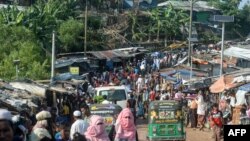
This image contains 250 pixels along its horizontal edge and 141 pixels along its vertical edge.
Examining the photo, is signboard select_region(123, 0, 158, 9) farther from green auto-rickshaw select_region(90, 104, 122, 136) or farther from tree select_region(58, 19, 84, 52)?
green auto-rickshaw select_region(90, 104, 122, 136)

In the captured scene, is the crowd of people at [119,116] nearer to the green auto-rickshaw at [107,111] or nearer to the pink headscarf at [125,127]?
the pink headscarf at [125,127]

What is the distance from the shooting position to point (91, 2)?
62.8 m

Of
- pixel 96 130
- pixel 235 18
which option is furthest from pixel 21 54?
pixel 235 18

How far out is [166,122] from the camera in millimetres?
18672

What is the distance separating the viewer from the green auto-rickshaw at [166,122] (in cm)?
1850

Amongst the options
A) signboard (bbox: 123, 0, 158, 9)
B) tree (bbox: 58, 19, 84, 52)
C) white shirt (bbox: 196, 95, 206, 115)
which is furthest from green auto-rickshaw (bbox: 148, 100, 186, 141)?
signboard (bbox: 123, 0, 158, 9)

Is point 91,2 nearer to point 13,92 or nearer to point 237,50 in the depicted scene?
point 237,50

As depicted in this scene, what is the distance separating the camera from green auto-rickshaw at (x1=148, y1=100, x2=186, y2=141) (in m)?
18.5

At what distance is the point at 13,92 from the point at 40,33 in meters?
18.5

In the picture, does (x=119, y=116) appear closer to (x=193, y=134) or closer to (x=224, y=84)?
(x=193, y=134)

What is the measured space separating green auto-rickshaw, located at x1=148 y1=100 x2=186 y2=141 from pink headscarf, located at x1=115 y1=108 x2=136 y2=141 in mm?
4743

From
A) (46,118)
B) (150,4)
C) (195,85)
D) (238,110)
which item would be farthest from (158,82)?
(150,4)

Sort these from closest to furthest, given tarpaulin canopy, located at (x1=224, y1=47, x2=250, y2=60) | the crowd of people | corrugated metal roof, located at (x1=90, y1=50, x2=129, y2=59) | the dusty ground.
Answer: the crowd of people
the dusty ground
tarpaulin canopy, located at (x1=224, y1=47, x2=250, y2=60)
corrugated metal roof, located at (x1=90, y1=50, x2=129, y2=59)

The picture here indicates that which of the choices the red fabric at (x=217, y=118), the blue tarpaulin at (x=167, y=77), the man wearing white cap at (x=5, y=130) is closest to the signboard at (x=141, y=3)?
the blue tarpaulin at (x=167, y=77)
